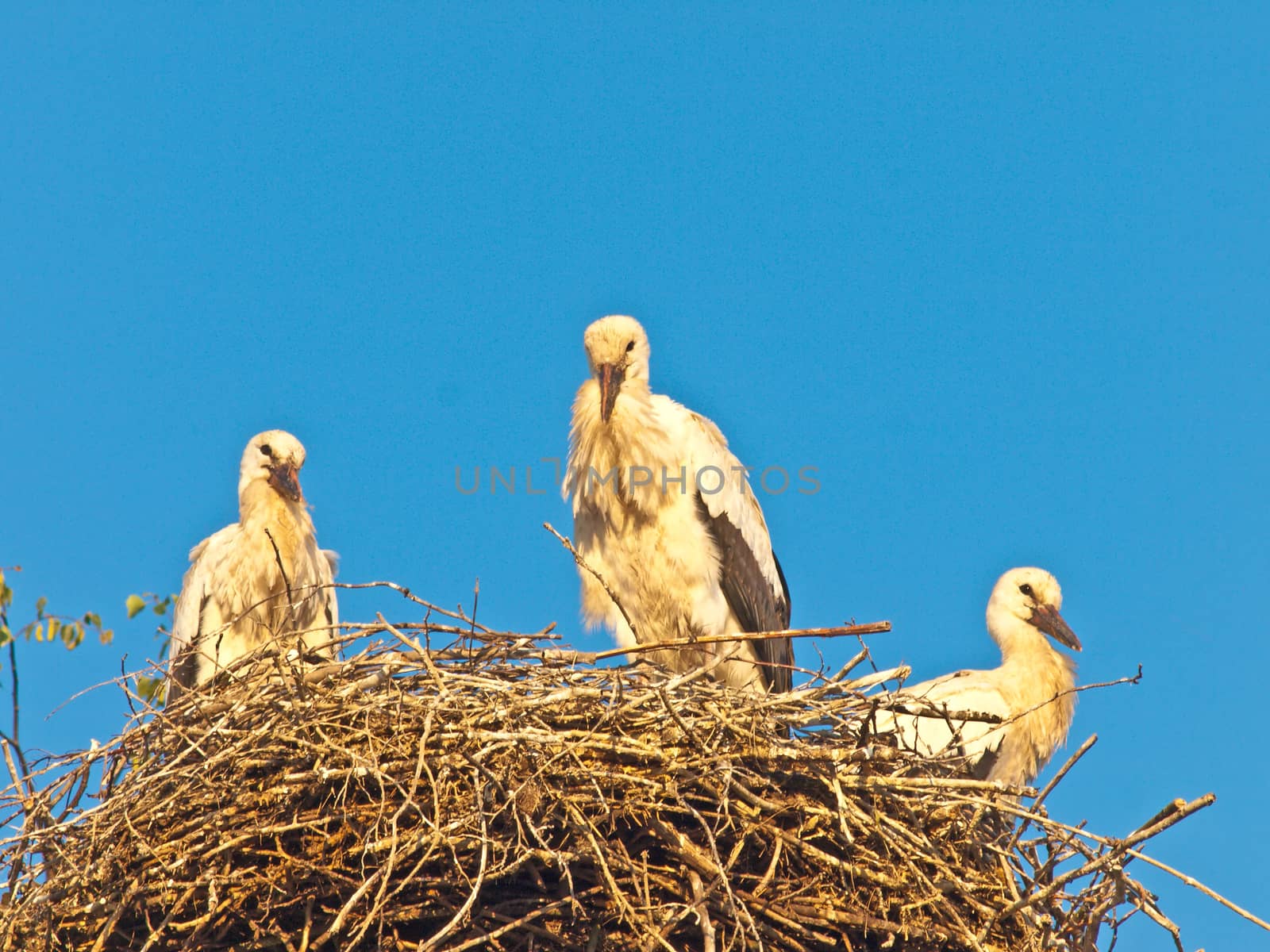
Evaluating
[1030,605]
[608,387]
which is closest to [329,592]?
[608,387]

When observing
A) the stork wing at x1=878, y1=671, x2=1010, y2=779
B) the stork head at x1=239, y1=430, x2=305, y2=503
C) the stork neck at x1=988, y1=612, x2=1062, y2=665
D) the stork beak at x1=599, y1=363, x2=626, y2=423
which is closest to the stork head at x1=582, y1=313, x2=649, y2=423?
the stork beak at x1=599, y1=363, x2=626, y2=423

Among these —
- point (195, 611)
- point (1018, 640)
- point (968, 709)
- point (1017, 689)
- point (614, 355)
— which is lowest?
point (968, 709)

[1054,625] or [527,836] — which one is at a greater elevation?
[1054,625]

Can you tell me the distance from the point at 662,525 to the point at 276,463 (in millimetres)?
1646

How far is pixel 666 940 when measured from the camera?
3982mm

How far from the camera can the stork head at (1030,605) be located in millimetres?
7289

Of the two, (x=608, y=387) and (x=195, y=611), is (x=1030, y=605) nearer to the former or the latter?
(x=608, y=387)

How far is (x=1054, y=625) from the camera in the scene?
7270mm

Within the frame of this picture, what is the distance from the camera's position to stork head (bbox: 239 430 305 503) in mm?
6430

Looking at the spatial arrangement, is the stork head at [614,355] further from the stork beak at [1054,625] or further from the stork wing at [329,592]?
the stork beak at [1054,625]

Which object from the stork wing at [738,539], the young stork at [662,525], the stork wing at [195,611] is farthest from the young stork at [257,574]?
the stork wing at [738,539]

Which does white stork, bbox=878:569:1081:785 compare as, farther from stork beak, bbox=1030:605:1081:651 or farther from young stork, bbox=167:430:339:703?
young stork, bbox=167:430:339:703

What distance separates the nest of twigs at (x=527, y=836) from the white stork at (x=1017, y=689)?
175 centimetres

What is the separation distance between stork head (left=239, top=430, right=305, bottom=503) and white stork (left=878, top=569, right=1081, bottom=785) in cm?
250
